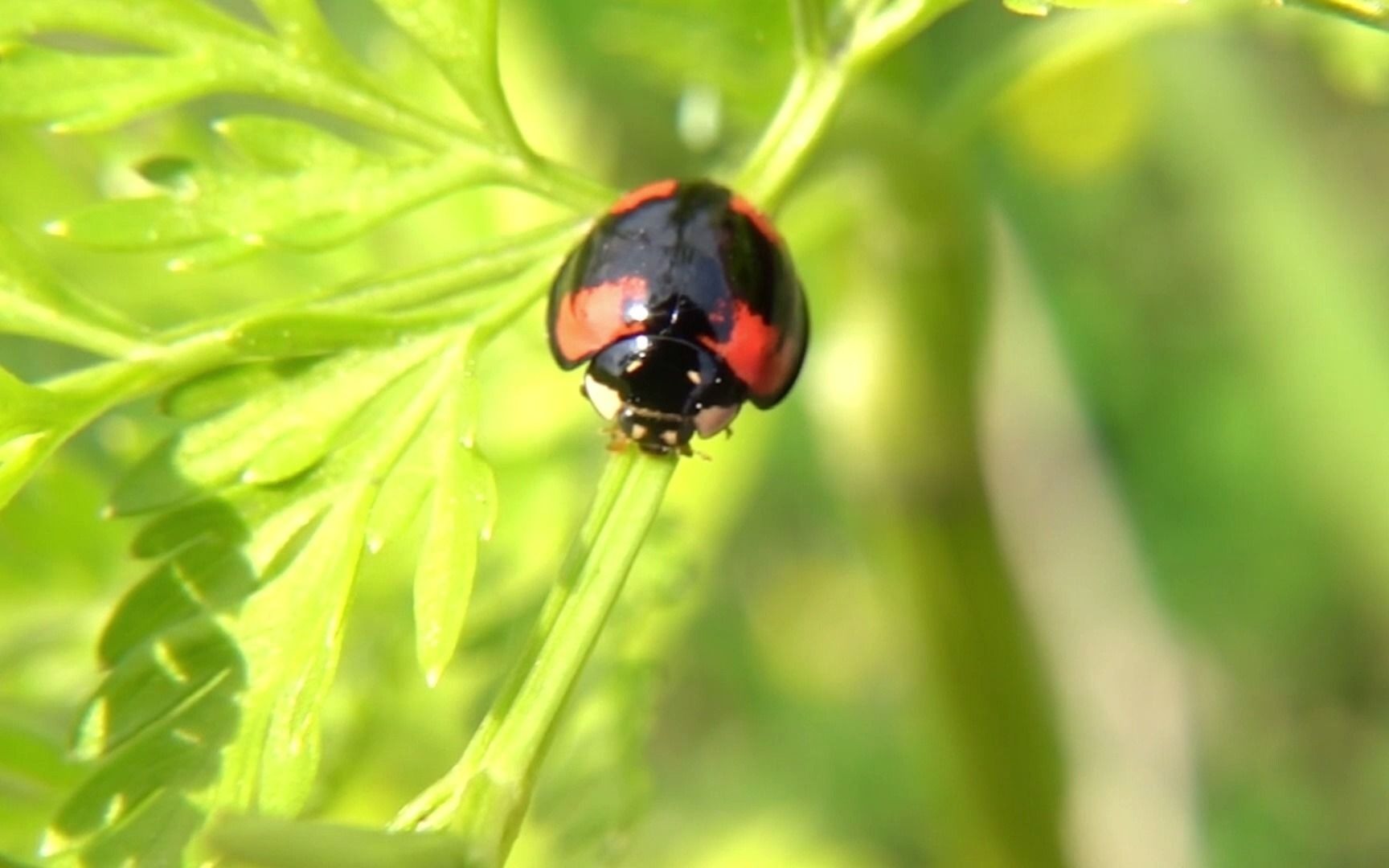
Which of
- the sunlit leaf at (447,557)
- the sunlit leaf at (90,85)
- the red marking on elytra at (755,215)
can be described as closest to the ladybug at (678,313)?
the red marking on elytra at (755,215)

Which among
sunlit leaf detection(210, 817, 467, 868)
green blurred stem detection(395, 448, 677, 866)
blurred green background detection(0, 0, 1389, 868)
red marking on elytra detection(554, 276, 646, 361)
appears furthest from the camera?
blurred green background detection(0, 0, 1389, 868)

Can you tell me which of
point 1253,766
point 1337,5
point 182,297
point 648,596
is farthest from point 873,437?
point 1253,766

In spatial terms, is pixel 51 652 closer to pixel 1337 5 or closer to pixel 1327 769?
pixel 1337 5

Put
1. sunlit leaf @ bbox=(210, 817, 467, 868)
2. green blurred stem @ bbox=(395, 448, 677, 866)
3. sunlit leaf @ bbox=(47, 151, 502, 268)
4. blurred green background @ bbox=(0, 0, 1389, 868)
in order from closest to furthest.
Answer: sunlit leaf @ bbox=(210, 817, 467, 868) → green blurred stem @ bbox=(395, 448, 677, 866) → sunlit leaf @ bbox=(47, 151, 502, 268) → blurred green background @ bbox=(0, 0, 1389, 868)

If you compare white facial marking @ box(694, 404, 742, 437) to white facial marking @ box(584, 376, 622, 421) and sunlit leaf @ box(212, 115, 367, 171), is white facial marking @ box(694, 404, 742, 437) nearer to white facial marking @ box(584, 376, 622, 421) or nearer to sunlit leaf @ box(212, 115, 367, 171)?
white facial marking @ box(584, 376, 622, 421)

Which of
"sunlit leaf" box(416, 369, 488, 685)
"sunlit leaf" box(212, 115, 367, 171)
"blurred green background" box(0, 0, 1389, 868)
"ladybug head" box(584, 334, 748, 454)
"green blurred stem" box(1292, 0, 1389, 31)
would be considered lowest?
"blurred green background" box(0, 0, 1389, 868)

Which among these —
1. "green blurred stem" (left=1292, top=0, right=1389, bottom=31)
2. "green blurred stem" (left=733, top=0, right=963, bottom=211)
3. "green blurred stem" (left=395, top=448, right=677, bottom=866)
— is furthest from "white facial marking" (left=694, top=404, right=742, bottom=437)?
"green blurred stem" (left=1292, top=0, right=1389, bottom=31)

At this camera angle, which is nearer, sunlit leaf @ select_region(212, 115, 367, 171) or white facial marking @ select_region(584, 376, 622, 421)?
sunlit leaf @ select_region(212, 115, 367, 171)
